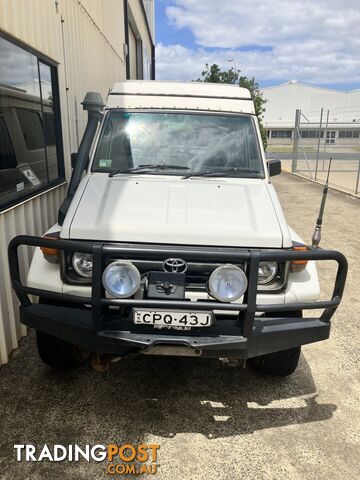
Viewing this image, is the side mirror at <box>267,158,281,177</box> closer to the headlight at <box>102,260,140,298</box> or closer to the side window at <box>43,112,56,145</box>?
the headlight at <box>102,260,140,298</box>

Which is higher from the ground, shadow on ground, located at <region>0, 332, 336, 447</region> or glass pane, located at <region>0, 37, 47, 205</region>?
glass pane, located at <region>0, 37, 47, 205</region>

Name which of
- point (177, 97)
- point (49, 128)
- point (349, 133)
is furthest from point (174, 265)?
point (349, 133)

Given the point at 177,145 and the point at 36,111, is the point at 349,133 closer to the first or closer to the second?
the point at 36,111

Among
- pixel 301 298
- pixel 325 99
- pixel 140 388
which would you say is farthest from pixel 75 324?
pixel 325 99

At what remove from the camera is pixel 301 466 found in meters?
2.65

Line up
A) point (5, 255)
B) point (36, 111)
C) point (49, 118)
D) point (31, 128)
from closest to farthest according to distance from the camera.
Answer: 1. point (5, 255)
2. point (31, 128)
3. point (36, 111)
4. point (49, 118)

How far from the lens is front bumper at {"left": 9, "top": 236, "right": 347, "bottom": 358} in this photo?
2578mm

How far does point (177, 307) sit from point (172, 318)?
0.09m

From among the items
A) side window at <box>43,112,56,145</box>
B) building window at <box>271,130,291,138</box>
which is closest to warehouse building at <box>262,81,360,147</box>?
building window at <box>271,130,291,138</box>

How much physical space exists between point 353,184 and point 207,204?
48.7ft

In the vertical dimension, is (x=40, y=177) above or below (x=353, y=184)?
above

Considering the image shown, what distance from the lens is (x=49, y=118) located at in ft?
17.7

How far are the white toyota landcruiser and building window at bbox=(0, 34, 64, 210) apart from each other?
39.2 inches

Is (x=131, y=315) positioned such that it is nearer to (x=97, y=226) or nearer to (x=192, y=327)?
(x=192, y=327)
